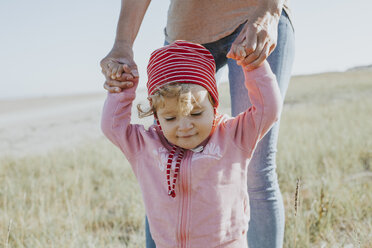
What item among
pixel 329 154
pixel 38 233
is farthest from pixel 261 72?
pixel 329 154

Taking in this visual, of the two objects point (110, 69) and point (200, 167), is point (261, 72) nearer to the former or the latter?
point (200, 167)

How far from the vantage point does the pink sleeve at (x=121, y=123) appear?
1.31 metres

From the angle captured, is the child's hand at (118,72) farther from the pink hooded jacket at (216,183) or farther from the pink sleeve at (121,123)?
the pink hooded jacket at (216,183)

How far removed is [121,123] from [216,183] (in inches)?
16.8

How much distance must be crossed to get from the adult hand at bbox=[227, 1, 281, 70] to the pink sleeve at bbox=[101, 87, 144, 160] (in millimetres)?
456

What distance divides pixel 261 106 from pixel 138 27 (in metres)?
0.67

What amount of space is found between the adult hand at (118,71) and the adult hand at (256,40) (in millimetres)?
414

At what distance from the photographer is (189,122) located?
1.21 meters

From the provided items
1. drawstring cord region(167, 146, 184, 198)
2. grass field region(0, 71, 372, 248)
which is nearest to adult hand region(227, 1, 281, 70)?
drawstring cord region(167, 146, 184, 198)

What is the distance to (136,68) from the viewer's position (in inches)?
53.6

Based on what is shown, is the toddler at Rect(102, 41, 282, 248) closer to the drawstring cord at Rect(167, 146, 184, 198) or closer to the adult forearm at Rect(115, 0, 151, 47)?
the drawstring cord at Rect(167, 146, 184, 198)

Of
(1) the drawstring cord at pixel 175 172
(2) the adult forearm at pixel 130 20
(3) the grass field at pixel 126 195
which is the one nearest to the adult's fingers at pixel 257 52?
(1) the drawstring cord at pixel 175 172

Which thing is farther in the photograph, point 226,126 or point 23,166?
point 23,166

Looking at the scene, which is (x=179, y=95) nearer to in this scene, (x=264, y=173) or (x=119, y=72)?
(x=119, y=72)
